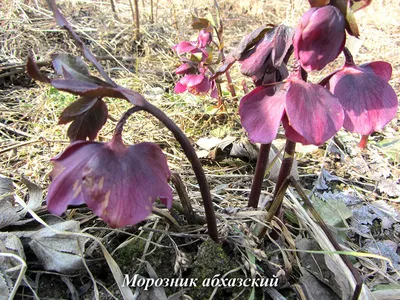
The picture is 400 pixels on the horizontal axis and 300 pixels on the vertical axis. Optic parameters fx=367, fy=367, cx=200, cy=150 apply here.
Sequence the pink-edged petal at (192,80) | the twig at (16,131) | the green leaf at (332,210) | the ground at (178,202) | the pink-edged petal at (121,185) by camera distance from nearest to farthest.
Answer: the pink-edged petal at (121,185) → the ground at (178,202) → the green leaf at (332,210) → the pink-edged petal at (192,80) → the twig at (16,131)

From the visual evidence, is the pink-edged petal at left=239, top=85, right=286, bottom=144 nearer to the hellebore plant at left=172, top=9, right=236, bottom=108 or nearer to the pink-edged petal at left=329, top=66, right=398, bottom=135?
the pink-edged petal at left=329, top=66, right=398, bottom=135

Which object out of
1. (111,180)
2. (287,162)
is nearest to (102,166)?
(111,180)

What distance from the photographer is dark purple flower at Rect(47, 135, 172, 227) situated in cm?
53

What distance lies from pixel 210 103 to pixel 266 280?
3.42 ft

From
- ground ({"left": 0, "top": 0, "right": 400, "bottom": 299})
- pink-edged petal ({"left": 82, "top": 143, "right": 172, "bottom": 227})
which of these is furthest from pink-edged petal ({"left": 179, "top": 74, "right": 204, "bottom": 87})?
pink-edged petal ({"left": 82, "top": 143, "right": 172, "bottom": 227})

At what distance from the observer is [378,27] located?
2662mm

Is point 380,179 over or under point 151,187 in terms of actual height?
under

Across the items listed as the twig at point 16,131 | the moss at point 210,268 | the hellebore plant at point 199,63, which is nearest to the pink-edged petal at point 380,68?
the moss at point 210,268

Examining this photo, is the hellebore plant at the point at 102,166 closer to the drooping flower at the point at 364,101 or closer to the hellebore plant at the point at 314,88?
the hellebore plant at the point at 314,88

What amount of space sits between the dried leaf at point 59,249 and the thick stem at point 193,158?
28 centimetres

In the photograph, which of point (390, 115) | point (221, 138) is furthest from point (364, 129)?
point (221, 138)

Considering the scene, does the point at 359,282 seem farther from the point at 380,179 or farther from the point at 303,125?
the point at 380,179

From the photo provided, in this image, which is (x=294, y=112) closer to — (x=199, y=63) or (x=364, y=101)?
(x=364, y=101)

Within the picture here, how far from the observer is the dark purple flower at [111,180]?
1.75 feet
